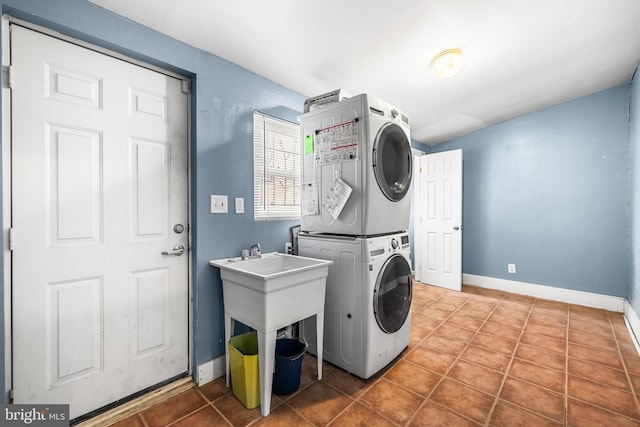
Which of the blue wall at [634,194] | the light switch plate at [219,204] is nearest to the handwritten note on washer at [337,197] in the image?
the light switch plate at [219,204]

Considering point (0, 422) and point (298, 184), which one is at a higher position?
point (298, 184)

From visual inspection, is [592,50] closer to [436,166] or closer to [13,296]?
[436,166]

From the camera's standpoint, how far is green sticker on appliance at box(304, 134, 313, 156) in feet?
6.66

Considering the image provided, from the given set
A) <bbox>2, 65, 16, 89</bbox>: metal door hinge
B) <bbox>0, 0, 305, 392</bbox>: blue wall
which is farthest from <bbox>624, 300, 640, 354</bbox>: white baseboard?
<bbox>2, 65, 16, 89</bbox>: metal door hinge

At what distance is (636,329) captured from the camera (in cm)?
234

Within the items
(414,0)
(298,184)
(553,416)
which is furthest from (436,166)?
(553,416)

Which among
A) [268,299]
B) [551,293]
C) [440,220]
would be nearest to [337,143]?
[268,299]

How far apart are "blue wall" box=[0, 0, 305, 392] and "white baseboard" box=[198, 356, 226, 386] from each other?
4 centimetres

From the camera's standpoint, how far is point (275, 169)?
2.26 m

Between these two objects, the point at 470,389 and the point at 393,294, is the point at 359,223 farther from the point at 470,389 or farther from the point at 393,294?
the point at 470,389

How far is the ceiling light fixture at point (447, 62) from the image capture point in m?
2.06

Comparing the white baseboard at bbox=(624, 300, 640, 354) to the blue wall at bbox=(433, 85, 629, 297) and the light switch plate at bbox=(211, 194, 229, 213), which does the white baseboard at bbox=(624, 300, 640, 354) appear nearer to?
the blue wall at bbox=(433, 85, 629, 297)

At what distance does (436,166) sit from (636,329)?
8.41 ft

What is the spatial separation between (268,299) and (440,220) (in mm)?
3191
